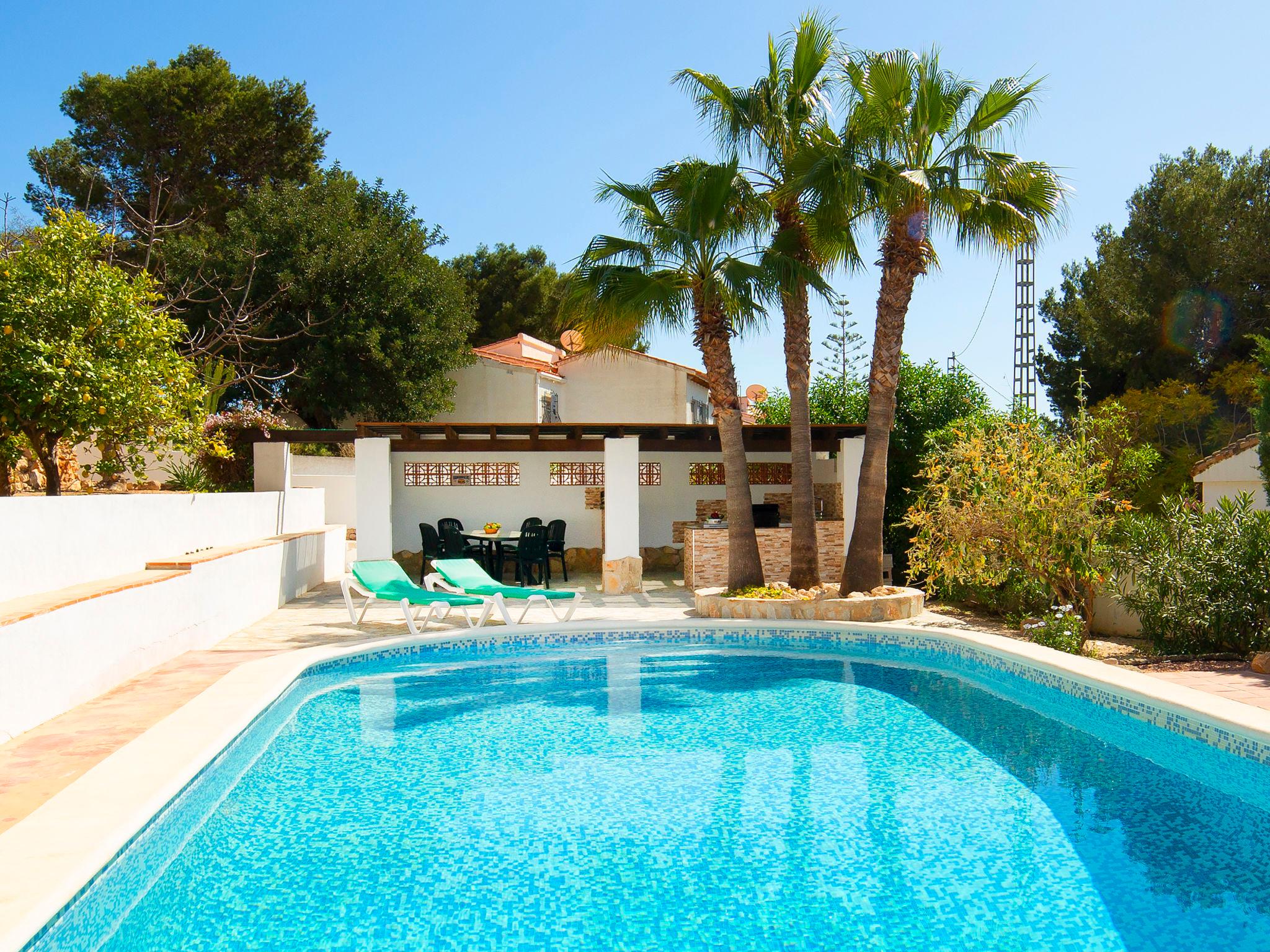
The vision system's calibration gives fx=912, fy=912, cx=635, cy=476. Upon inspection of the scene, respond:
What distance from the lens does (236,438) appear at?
15445 millimetres

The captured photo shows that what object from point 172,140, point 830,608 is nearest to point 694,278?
point 830,608

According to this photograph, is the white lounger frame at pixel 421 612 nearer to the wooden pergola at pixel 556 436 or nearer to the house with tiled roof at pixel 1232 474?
the wooden pergola at pixel 556 436

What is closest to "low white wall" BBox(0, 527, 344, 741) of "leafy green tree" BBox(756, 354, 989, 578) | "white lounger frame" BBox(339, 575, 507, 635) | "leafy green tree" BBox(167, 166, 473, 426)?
"white lounger frame" BBox(339, 575, 507, 635)

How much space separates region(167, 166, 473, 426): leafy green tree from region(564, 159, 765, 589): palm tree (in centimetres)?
1416

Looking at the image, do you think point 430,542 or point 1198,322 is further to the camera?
point 1198,322

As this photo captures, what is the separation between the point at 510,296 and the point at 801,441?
29007mm

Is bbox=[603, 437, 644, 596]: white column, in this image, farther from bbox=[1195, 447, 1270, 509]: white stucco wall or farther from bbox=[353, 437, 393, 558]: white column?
bbox=[1195, 447, 1270, 509]: white stucco wall

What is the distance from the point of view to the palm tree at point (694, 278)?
11.4 meters

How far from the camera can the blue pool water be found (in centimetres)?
390

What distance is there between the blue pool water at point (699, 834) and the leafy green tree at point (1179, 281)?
21.6 m

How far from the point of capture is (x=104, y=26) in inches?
664

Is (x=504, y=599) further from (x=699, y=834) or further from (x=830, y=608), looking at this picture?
(x=699, y=834)

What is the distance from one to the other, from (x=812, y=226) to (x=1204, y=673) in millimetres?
6526

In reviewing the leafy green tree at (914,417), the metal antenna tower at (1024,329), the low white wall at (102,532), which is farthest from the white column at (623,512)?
the metal antenna tower at (1024,329)
